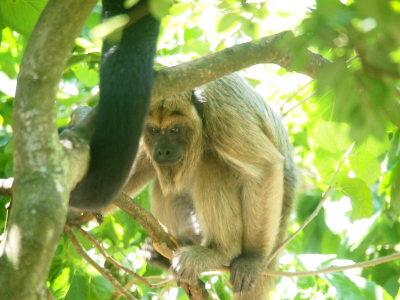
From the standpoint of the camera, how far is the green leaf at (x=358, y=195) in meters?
3.29

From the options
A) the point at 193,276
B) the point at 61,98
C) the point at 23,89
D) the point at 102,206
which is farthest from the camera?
the point at 61,98

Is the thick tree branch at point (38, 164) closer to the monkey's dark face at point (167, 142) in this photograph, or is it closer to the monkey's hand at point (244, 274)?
the monkey's dark face at point (167, 142)

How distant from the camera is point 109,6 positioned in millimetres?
2258

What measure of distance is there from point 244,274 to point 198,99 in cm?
141

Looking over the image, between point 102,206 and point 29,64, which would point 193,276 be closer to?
point 102,206

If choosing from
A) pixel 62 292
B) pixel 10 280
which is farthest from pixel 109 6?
pixel 62 292

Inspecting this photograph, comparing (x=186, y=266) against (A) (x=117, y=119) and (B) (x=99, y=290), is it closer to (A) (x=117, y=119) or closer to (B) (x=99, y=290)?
(B) (x=99, y=290)

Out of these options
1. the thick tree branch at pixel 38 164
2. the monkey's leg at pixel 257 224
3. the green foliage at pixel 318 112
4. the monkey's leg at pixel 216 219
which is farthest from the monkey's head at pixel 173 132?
the thick tree branch at pixel 38 164

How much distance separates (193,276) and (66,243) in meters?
1.06

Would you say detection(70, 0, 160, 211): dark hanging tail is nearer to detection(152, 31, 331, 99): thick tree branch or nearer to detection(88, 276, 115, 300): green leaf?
detection(152, 31, 331, 99): thick tree branch

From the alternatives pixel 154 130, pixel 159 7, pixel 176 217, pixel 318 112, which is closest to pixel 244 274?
pixel 176 217

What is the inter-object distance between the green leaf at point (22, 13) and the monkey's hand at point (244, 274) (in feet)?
7.43

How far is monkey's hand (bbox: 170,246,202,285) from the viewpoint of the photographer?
11.4 ft

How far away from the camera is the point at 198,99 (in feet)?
12.0
